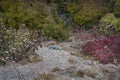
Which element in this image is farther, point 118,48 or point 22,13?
point 22,13

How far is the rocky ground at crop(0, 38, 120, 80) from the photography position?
970 cm

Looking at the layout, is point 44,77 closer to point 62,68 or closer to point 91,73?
point 62,68

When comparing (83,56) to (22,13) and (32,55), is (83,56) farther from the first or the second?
(22,13)

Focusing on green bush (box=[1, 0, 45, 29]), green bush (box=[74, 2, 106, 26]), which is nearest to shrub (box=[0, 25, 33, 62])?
green bush (box=[1, 0, 45, 29])

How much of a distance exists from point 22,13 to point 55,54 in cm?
433

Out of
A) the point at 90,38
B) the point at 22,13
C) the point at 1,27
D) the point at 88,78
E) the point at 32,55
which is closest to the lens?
the point at 88,78

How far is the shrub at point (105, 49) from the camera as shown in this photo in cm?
1193

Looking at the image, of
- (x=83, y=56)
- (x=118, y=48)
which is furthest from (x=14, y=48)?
(x=118, y=48)

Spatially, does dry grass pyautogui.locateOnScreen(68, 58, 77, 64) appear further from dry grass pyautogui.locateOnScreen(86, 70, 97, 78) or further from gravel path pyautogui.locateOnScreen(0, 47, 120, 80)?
dry grass pyautogui.locateOnScreen(86, 70, 97, 78)

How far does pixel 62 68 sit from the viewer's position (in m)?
10.6

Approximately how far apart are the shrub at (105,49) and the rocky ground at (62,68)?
392 millimetres

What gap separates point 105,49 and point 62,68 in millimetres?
2819

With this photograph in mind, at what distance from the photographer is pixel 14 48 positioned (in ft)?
36.1

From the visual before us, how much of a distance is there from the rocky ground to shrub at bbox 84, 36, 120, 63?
1.29 feet
